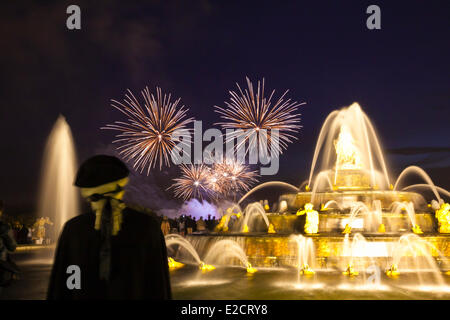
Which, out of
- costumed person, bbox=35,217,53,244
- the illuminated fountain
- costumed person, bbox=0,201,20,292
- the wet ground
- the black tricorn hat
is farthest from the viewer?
costumed person, bbox=35,217,53,244

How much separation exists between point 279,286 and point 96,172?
9.57 metres

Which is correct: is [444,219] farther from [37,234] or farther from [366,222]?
[37,234]

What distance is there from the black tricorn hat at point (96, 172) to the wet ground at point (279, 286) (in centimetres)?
764

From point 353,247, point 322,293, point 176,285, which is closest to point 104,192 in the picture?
point 322,293

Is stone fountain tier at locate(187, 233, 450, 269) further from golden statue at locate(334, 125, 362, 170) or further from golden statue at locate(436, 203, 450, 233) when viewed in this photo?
golden statue at locate(334, 125, 362, 170)

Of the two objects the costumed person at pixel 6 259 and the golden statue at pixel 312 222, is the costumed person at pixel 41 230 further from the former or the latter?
the costumed person at pixel 6 259

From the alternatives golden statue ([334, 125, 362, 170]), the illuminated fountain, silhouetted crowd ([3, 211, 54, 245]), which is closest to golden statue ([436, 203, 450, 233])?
the illuminated fountain

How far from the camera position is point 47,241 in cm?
3127

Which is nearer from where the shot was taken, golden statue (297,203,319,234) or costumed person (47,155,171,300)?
costumed person (47,155,171,300)

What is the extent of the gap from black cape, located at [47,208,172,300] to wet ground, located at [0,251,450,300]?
721cm

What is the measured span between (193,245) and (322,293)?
978cm

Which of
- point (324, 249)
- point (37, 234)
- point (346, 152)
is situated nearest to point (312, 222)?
point (324, 249)

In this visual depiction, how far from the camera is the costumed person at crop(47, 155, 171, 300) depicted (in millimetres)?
3236

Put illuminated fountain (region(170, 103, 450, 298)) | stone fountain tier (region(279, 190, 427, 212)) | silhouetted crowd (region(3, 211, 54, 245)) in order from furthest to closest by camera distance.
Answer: silhouetted crowd (region(3, 211, 54, 245)), stone fountain tier (region(279, 190, 427, 212)), illuminated fountain (region(170, 103, 450, 298))
